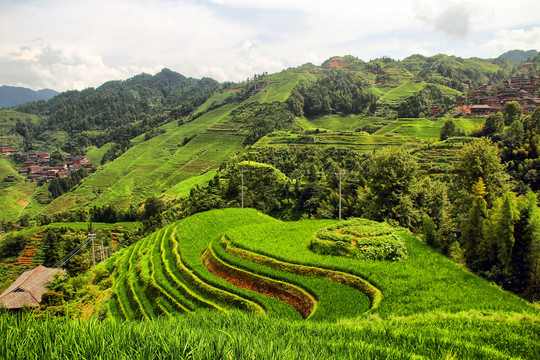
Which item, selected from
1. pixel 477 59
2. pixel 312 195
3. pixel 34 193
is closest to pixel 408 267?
pixel 312 195

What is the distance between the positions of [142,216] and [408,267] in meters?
54.9

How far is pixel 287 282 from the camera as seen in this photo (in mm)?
14844

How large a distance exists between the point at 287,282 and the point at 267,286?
3.69 ft

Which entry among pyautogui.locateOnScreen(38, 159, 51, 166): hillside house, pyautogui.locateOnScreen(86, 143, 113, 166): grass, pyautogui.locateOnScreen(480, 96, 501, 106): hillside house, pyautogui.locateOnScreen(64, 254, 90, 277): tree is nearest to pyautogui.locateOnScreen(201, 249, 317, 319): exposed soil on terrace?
pyautogui.locateOnScreen(64, 254, 90, 277): tree

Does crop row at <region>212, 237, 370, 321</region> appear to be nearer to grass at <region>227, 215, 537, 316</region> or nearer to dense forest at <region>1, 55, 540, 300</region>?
grass at <region>227, 215, 537, 316</region>

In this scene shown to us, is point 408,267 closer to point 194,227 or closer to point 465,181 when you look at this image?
point 465,181

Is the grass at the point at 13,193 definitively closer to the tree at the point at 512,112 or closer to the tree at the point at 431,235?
the tree at the point at 431,235

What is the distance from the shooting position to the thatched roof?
1010 inches

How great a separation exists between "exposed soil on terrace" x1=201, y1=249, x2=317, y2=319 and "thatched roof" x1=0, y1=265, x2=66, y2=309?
56.5ft

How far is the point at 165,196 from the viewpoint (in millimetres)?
61531

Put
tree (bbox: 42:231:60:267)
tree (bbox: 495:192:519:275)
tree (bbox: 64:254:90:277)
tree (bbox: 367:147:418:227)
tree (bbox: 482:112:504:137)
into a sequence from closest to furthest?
tree (bbox: 495:192:519:275), tree (bbox: 367:147:418:227), tree (bbox: 64:254:90:277), tree (bbox: 482:112:504:137), tree (bbox: 42:231:60:267)

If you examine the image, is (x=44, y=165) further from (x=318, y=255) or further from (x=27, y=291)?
(x=318, y=255)

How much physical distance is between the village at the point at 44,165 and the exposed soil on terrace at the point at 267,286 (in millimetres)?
105113

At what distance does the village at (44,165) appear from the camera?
4038 inches
